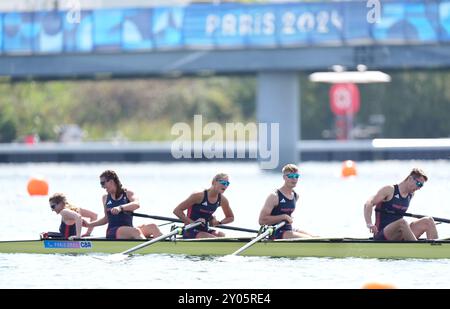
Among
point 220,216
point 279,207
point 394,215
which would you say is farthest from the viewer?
point 220,216

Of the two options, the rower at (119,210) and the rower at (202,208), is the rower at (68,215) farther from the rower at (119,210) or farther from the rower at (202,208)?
the rower at (202,208)

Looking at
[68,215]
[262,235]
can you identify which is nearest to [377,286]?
[262,235]

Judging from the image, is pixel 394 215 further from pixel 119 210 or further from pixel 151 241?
pixel 119 210

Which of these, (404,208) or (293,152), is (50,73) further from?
(404,208)

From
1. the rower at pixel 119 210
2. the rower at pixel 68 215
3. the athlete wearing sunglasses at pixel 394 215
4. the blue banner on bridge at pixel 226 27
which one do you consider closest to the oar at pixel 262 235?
the athlete wearing sunglasses at pixel 394 215

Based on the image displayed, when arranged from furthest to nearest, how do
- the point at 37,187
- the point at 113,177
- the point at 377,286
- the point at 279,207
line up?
the point at 37,187 < the point at 279,207 < the point at 113,177 < the point at 377,286

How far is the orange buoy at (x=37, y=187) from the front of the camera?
40.6 metres

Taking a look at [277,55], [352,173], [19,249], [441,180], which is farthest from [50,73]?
[19,249]

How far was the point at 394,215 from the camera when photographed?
20938 millimetres

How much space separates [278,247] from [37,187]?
20729 millimetres

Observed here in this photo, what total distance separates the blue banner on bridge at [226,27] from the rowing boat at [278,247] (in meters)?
26.6

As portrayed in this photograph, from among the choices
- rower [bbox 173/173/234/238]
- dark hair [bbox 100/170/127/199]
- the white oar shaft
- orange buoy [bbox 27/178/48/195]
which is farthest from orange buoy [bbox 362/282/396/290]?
orange buoy [bbox 27/178/48/195]

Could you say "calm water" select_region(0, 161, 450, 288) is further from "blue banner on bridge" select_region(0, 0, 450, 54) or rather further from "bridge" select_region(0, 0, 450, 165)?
"blue banner on bridge" select_region(0, 0, 450, 54)

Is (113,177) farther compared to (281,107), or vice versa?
(281,107)
